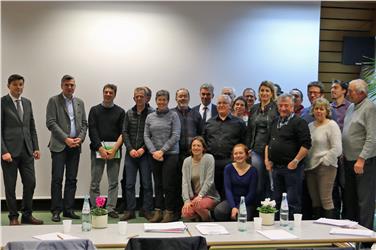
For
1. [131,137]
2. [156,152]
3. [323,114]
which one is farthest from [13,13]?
[323,114]

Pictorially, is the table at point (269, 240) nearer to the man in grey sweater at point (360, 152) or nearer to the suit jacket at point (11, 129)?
the man in grey sweater at point (360, 152)

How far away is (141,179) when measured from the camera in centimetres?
525

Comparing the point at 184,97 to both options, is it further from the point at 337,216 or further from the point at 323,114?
the point at 337,216

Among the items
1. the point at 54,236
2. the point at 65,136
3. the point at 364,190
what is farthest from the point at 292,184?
the point at 65,136

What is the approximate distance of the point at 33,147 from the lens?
4.96 meters

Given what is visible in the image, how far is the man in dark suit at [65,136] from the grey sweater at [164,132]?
845mm

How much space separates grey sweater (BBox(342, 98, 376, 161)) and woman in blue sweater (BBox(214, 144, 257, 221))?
941 mm

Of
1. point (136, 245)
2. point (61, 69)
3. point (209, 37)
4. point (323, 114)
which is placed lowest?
point (136, 245)

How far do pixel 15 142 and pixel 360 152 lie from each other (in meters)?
3.45

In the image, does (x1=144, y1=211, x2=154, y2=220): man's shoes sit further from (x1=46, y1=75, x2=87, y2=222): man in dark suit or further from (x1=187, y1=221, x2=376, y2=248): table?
(x1=187, y1=221, x2=376, y2=248): table

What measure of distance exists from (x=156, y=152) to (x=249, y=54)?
221 cm

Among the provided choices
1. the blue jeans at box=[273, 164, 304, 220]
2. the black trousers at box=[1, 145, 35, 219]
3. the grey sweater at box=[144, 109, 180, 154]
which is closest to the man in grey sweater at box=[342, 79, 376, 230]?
the blue jeans at box=[273, 164, 304, 220]

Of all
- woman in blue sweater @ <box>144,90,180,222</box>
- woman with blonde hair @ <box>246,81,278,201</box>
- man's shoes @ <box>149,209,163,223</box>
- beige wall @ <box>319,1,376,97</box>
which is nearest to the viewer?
woman with blonde hair @ <box>246,81,278,201</box>

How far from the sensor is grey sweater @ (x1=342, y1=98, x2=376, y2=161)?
4121 millimetres
